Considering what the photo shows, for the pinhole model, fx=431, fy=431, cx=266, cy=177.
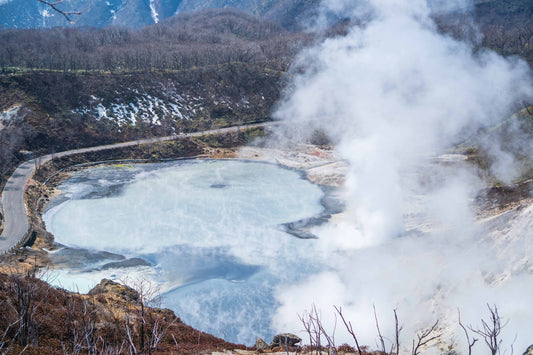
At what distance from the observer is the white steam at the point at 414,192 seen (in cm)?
2148

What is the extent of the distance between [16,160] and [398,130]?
1907 inches

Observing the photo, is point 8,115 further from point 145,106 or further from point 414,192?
point 414,192

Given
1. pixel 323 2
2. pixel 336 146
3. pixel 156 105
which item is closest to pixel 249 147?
pixel 336 146

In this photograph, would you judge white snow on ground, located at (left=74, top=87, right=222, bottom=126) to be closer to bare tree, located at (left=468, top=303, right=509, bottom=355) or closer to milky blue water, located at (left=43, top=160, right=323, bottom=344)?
milky blue water, located at (left=43, top=160, right=323, bottom=344)

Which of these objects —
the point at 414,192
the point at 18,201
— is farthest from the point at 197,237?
the point at 18,201

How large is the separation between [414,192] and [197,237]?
20.1 meters

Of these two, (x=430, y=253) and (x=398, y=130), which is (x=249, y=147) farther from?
(x=430, y=253)

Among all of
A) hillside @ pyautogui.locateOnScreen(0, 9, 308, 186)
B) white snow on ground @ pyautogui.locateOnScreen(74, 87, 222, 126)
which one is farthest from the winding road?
white snow on ground @ pyautogui.locateOnScreen(74, 87, 222, 126)

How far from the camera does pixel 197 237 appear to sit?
39125 millimetres

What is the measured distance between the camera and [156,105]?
82.5 m

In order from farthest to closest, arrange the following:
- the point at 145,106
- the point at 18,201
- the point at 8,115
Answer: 1. the point at 145,106
2. the point at 8,115
3. the point at 18,201

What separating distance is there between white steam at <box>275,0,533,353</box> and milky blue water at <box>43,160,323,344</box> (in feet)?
10.0

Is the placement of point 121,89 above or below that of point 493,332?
above

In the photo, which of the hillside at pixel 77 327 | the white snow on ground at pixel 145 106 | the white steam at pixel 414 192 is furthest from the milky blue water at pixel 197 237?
the white snow on ground at pixel 145 106
